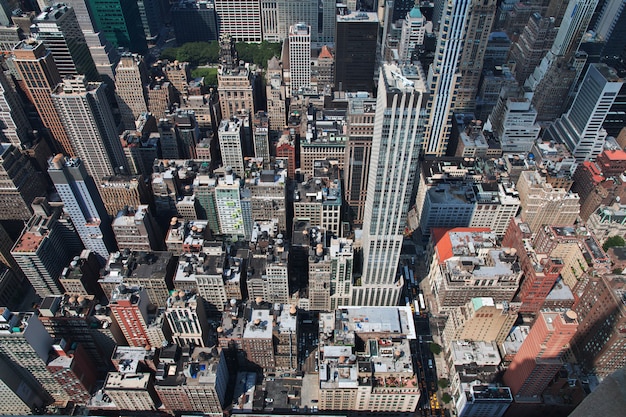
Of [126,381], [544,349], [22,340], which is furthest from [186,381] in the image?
[544,349]

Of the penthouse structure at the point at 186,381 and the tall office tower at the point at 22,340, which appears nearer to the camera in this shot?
the tall office tower at the point at 22,340

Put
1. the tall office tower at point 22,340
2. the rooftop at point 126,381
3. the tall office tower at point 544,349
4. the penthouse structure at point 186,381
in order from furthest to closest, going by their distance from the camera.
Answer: the rooftop at point 126,381
the penthouse structure at point 186,381
the tall office tower at point 22,340
the tall office tower at point 544,349

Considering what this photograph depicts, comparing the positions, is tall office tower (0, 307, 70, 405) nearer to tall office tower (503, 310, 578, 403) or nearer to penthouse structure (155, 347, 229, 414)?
penthouse structure (155, 347, 229, 414)

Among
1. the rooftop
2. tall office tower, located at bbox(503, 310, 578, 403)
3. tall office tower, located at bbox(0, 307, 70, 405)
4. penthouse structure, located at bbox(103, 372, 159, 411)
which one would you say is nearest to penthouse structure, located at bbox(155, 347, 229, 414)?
penthouse structure, located at bbox(103, 372, 159, 411)

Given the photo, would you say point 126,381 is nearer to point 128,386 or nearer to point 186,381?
point 128,386

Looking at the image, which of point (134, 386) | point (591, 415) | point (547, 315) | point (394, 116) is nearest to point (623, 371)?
point (591, 415)

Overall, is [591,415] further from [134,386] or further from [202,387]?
[134,386]

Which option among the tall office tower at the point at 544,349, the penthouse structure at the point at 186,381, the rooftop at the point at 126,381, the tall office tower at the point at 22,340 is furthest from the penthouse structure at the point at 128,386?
the tall office tower at the point at 544,349

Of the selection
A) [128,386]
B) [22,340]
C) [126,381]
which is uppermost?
[22,340]

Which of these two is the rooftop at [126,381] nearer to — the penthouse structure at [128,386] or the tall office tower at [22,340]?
the penthouse structure at [128,386]
